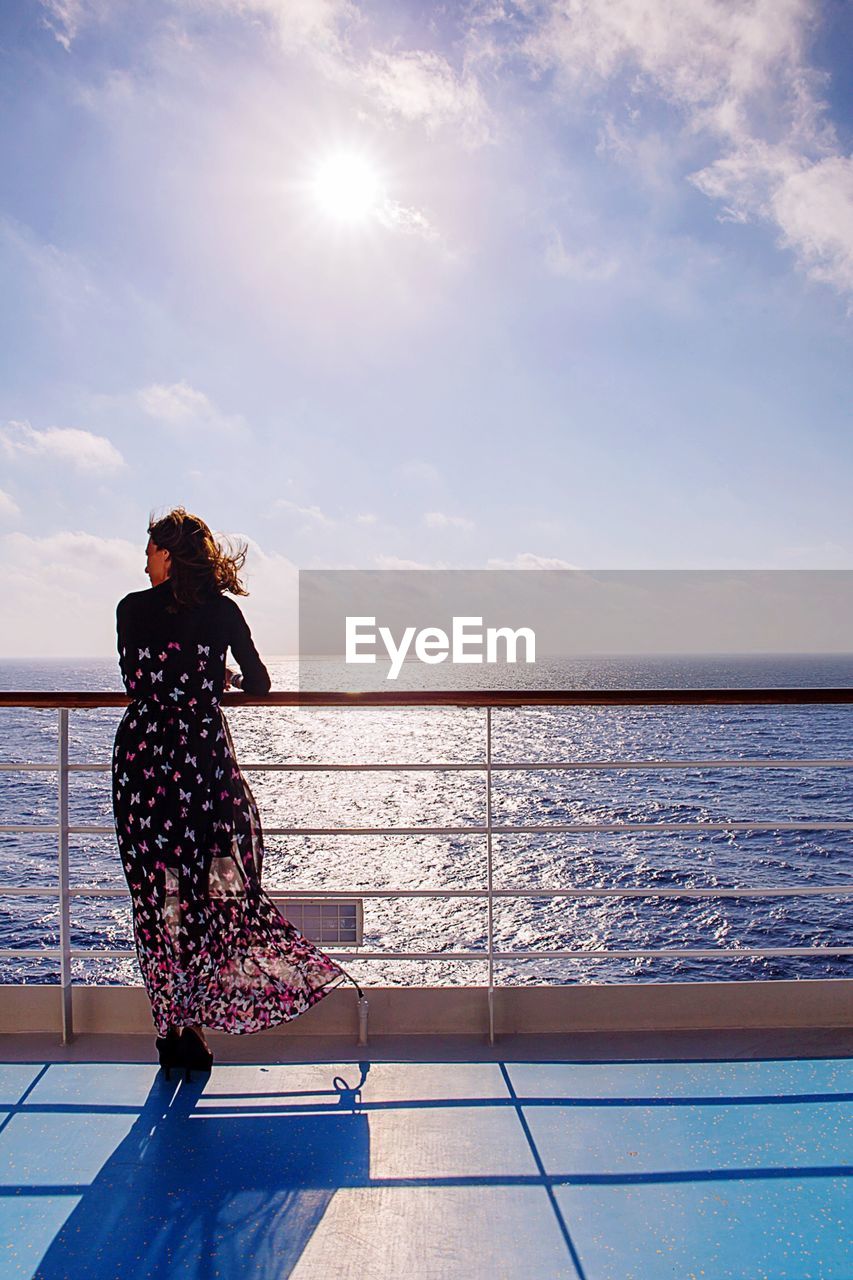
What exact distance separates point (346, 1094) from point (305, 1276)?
54cm

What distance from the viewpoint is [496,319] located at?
70.0ft

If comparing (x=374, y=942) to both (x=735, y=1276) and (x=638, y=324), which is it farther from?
(x=638, y=324)

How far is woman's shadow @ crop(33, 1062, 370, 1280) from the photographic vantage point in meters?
1.31

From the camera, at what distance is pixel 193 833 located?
A: 6.16 feet

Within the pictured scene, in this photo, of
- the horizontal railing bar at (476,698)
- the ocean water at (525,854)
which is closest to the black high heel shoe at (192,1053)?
the horizontal railing bar at (476,698)

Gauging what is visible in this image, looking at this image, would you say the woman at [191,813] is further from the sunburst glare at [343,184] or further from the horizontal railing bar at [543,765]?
the sunburst glare at [343,184]

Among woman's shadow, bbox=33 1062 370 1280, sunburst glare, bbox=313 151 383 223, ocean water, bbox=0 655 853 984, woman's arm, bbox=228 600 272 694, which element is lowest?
ocean water, bbox=0 655 853 984

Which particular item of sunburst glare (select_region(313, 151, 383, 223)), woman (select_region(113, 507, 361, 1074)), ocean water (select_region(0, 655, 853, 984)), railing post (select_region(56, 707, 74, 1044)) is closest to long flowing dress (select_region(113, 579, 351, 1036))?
woman (select_region(113, 507, 361, 1074))

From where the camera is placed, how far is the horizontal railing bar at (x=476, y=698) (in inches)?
78.9

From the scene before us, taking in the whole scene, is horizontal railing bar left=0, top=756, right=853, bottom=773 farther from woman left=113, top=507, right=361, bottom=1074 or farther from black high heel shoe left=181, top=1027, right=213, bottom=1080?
black high heel shoe left=181, top=1027, right=213, bottom=1080

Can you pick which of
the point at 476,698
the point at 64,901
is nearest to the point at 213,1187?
the point at 64,901

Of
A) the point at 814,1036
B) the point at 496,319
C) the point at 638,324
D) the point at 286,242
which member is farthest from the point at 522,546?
the point at 814,1036

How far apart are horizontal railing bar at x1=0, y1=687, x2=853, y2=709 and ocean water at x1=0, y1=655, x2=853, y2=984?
15.8 ft

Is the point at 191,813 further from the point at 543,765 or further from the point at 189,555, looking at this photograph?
the point at 543,765
